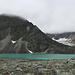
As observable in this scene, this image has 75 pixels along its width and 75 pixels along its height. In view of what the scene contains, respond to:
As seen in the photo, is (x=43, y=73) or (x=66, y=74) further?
(x=43, y=73)

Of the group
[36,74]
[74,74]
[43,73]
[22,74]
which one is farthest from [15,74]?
[74,74]

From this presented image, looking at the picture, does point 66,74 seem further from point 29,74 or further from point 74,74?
point 29,74

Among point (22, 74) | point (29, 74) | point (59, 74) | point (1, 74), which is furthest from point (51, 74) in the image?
point (1, 74)

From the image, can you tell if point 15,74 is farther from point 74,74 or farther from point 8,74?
point 74,74

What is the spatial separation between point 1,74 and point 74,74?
8205mm

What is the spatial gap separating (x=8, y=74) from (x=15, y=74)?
0.83 meters

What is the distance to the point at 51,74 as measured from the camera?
11.3 meters

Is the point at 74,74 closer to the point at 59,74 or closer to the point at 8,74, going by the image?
the point at 59,74

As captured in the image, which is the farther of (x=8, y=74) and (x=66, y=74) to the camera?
(x=8, y=74)

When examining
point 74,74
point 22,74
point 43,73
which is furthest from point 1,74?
point 74,74

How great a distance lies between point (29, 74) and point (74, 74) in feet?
16.2

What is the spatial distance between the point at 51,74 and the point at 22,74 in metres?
3.26

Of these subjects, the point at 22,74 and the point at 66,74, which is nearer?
the point at 66,74

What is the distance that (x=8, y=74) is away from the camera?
1188 centimetres
